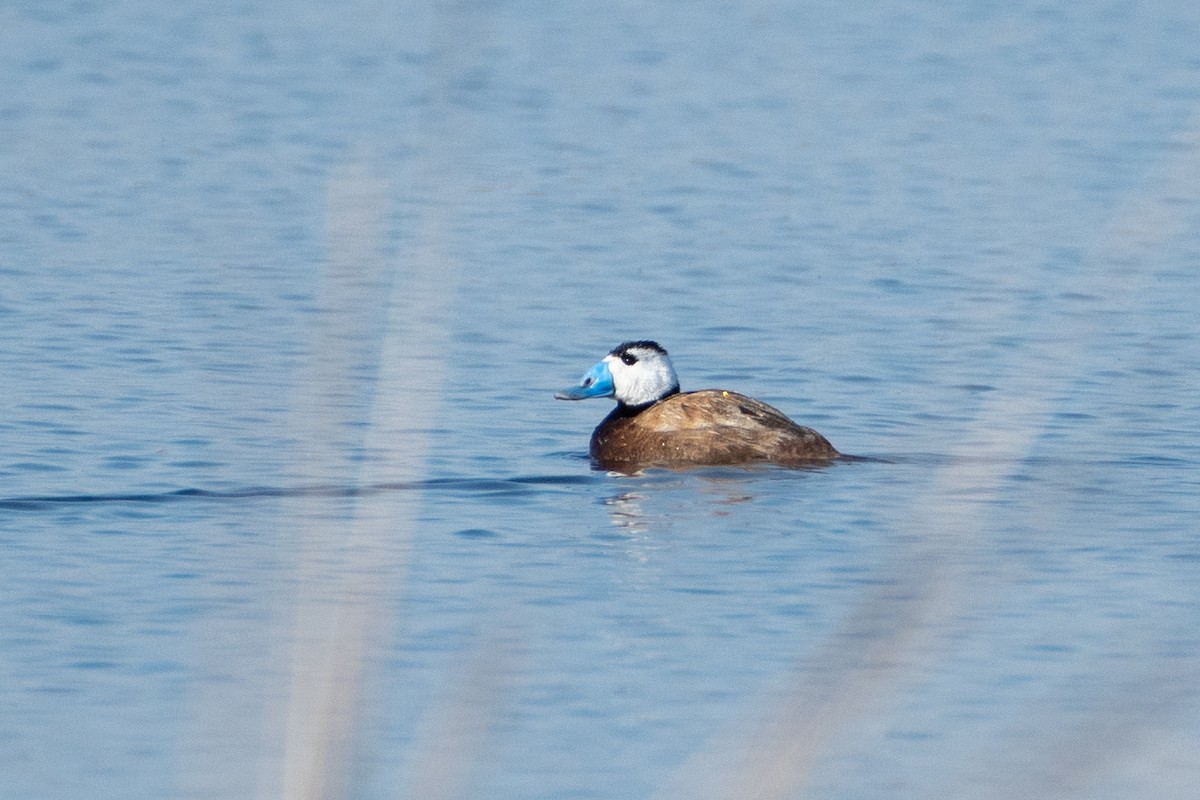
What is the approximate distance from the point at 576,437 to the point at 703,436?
3.33 ft

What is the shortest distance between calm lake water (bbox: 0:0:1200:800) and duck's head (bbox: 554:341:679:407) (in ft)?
1.23

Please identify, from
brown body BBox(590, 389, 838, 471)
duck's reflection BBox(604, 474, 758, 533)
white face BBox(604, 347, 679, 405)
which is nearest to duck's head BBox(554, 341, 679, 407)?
white face BBox(604, 347, 679, 405)

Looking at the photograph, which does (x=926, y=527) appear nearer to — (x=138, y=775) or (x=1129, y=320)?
Answer: (x=138, y=775)

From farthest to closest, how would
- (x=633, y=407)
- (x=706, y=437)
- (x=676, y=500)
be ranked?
(x=633, y=407) → (x=706, y=437) → (x=676, y=500)

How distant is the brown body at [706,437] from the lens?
31.7 ft

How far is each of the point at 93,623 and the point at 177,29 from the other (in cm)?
1941

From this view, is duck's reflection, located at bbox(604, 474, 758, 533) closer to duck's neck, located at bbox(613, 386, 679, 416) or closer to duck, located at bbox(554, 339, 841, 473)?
duck, located at bbox(554, 339, 841, 473)

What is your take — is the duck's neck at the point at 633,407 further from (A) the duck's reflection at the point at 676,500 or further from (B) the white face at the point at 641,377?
(A) the duck's reflection at the point at 676,500

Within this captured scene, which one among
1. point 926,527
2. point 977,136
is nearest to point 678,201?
point 977,136

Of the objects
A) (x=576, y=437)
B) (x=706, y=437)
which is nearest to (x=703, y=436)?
(x=706, y=437)

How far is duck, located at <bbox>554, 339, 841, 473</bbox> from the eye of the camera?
965cm

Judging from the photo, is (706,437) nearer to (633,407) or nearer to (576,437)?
(633,407)

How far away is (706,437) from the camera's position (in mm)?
9859

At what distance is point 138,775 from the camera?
220 inches
